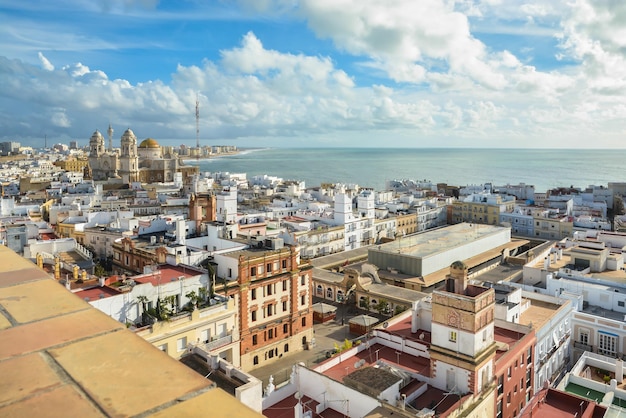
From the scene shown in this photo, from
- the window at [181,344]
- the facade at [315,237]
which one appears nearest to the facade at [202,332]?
the window at [181,344]

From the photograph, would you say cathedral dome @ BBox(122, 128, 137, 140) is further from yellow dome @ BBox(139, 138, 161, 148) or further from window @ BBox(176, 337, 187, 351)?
window @ BBox(176, 337, 187, 351)

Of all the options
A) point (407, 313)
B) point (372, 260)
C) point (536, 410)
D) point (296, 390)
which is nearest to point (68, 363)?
point (296, 390)

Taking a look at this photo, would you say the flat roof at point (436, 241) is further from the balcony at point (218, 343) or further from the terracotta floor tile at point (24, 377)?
the terracotta floor tile at point (24, 377)

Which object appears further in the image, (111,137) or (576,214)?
(111,137)

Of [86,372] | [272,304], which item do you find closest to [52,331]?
[86,372]

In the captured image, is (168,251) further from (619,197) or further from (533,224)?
(619,197)

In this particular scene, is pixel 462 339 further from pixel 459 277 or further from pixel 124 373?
pixel 124 373

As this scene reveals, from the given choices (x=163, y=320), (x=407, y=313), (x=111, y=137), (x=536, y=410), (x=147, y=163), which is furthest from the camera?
(x=111, y=137)

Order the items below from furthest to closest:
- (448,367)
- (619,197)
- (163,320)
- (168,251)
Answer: (619,197)
(168,251)
(163,320)
(448,367)
